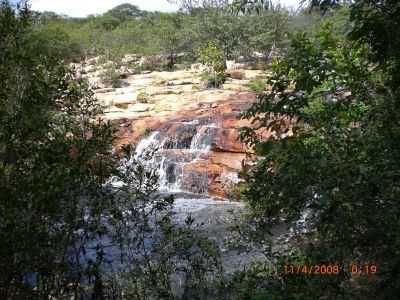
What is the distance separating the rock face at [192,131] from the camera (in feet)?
41.8

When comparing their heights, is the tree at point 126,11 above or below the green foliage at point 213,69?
above

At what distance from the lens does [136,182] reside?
3.68 m

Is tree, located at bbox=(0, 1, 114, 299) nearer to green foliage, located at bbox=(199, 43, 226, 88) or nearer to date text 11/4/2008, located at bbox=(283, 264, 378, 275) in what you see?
date text 11/4/2008, located at bbox=(283, 264, 378, 275)

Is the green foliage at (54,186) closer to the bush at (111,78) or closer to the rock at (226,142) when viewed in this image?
the rock at (226,142)

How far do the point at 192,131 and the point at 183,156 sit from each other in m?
1.41

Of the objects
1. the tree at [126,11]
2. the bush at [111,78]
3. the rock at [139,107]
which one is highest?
the tree at [126,11]

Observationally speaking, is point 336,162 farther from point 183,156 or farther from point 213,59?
point 213,59

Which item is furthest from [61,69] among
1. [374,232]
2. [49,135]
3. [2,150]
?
[374,232]

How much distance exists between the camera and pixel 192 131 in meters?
14.9

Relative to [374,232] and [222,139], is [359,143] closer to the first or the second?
[374,232]

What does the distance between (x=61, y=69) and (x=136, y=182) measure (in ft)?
3.37

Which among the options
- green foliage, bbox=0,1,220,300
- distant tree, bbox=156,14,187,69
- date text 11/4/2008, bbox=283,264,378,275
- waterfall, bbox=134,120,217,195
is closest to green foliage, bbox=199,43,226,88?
waterfall, bbox=134,120,217,195

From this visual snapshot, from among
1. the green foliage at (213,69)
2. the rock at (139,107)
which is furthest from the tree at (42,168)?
the green foliage at (213,69)

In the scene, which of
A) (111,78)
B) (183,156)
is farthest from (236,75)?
(183,156)
